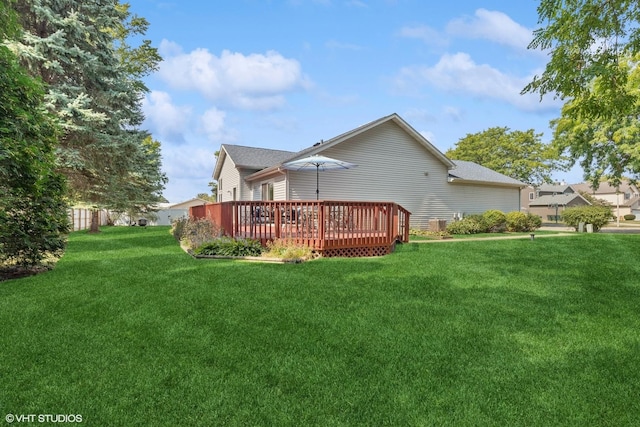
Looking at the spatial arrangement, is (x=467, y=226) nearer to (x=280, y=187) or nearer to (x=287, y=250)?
(x=280, y=187)

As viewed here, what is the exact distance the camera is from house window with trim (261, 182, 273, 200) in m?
16.2

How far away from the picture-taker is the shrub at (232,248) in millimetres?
8648

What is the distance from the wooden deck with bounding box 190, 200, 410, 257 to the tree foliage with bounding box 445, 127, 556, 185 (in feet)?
110

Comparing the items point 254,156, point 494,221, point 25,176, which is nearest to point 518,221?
point 494,221

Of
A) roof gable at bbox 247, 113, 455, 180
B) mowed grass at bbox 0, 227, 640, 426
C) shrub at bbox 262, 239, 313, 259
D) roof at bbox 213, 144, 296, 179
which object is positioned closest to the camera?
mowed grass at bbox 0, 227, 640, 426

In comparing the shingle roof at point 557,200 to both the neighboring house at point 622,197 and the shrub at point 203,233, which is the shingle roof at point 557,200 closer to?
the neighboring house at point 622,197

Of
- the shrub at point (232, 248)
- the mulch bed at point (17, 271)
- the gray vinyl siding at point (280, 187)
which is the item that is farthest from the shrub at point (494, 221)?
the mulch bed at point (17, 271)

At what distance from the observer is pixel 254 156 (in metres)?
19.9

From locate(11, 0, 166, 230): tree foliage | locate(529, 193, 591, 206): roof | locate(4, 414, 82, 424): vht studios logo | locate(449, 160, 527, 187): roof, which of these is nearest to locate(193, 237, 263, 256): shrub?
locate(4, 414, 82, 424): vht studios logo

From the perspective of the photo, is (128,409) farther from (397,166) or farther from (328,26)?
(397,166)

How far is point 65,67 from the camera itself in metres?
15.0

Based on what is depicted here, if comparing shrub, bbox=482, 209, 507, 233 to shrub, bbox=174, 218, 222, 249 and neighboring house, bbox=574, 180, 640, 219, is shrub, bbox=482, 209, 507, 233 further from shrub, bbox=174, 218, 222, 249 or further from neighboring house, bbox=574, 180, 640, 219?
neighboring house, bbox=574, 180, 640, 219

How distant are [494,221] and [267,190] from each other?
40.6 feet

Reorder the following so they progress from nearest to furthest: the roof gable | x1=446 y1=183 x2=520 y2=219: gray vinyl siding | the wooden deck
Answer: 1. the wooden deck
2. the roof gable
3. x1=446 y1=183 x2=520 y2=219: gray vinyl siding
